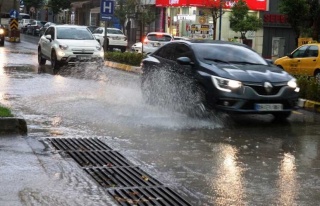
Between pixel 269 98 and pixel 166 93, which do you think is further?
pixel 166 93

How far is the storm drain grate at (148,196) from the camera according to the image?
5839 millimetres

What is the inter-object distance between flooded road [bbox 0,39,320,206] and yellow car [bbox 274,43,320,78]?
6.32m

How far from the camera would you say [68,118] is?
1058 centimetres

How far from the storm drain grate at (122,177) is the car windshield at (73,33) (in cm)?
1578

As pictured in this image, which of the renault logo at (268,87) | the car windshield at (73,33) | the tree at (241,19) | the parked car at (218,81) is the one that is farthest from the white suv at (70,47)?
the tree at (241,19)

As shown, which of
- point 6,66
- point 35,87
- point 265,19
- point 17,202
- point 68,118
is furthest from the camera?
point 265,19

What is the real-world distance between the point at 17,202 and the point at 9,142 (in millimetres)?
2704

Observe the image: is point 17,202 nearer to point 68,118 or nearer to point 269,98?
point 68,118

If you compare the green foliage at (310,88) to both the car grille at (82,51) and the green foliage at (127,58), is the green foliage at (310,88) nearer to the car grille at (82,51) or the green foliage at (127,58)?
the car grille at (82,51)

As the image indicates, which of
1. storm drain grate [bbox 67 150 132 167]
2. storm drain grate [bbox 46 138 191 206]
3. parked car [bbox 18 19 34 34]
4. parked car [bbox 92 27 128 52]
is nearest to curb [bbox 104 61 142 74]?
parked car [bbox 92 27 128 52]

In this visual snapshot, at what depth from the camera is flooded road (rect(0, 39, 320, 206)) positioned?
20.3 feet

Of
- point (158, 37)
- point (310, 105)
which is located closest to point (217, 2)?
point (158, 37)

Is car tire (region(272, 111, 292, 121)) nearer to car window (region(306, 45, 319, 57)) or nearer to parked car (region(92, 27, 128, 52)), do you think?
car window (region(306, 45, 319, 57))

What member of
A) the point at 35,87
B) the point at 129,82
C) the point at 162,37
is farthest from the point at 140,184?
the point at 162,37
